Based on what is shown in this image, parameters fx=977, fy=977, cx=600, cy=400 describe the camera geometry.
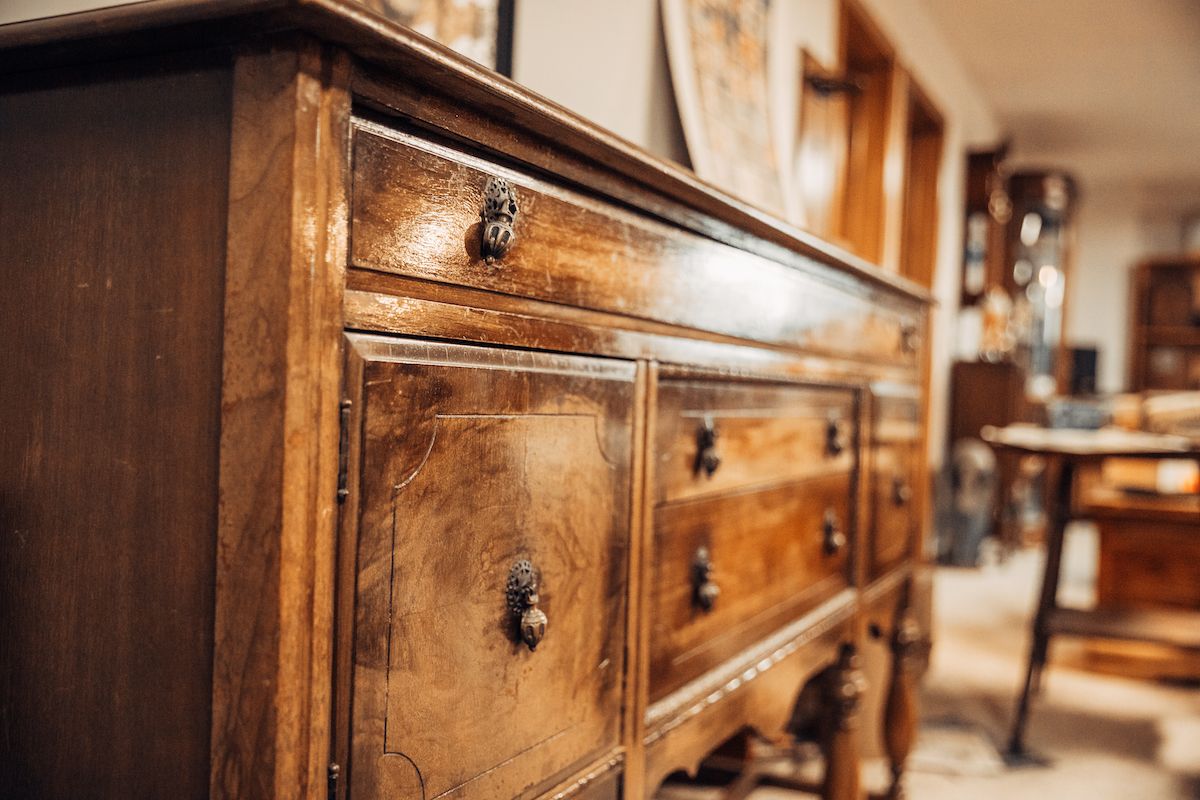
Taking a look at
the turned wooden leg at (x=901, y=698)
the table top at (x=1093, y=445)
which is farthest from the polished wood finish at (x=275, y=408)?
the table top at (x=1093, y=445)

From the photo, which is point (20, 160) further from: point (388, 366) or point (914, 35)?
point (914, 35)

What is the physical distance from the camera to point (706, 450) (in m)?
1.29

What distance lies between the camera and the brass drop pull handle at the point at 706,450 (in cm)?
129

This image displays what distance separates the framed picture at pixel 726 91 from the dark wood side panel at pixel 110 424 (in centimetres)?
171

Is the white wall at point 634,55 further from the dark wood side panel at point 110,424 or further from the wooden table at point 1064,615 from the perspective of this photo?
the dark wood side panel at point 110,424

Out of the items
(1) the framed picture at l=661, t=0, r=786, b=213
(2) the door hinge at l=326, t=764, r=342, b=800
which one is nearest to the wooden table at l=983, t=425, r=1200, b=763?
(1) the framed picture at l=661, t=0, r=786, b=213

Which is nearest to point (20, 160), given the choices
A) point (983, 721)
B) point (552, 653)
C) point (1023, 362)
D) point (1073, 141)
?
point (552, 653)

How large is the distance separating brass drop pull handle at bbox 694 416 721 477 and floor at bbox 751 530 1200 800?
4.93 feet

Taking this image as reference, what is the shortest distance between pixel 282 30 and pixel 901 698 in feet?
7.11

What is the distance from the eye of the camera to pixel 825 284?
172 cm

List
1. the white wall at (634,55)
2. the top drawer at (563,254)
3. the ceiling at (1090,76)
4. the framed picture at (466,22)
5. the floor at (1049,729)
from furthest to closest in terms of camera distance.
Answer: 1. the ceiling at (1090,76)
2. the floor at (1049,729)
3. the white wall at (634,55)
4. the framed picture at (466,22)
5. the top drawer at (563,254)

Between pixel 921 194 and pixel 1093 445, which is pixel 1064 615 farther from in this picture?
pixel 921 194

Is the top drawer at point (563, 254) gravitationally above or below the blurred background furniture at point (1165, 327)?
below

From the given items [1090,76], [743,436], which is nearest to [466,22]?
[743,436]
